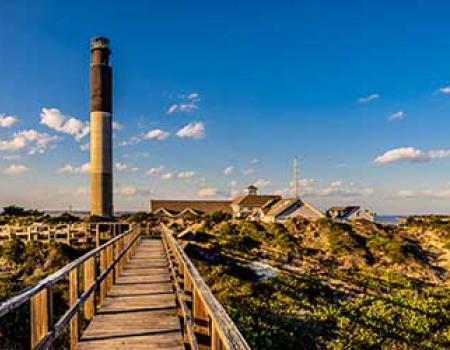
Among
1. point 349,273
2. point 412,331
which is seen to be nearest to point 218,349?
point 412,331

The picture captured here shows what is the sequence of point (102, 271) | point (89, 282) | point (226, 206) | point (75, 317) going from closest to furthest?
point (75, 317), point (89, 282), point (102, 271), point (226, 206)

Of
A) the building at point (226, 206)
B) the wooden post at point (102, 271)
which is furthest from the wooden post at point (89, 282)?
the building at point (226, 206)

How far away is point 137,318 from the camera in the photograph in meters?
7.17

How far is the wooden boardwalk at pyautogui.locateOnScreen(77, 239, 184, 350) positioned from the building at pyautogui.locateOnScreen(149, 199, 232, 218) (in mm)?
49090

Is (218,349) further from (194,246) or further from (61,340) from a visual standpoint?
(194,246)

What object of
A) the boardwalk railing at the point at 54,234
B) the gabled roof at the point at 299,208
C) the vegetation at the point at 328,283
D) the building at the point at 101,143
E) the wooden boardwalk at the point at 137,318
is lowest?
the vegetation at the point at 328,283

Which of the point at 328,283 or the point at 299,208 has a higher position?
the point at 299,208

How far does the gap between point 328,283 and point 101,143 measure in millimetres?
28908

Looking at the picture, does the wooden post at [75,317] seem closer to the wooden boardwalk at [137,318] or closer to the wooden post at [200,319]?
the wooden boardwalk at [137,318]

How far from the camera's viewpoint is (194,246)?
27.8 metres

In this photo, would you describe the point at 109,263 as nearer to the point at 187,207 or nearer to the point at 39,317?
the point at 39,317

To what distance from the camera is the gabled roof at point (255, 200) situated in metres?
60.9

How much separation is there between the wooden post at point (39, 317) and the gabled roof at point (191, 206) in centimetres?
5617

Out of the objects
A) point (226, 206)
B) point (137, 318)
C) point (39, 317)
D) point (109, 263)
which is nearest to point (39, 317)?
point (39, 317)
